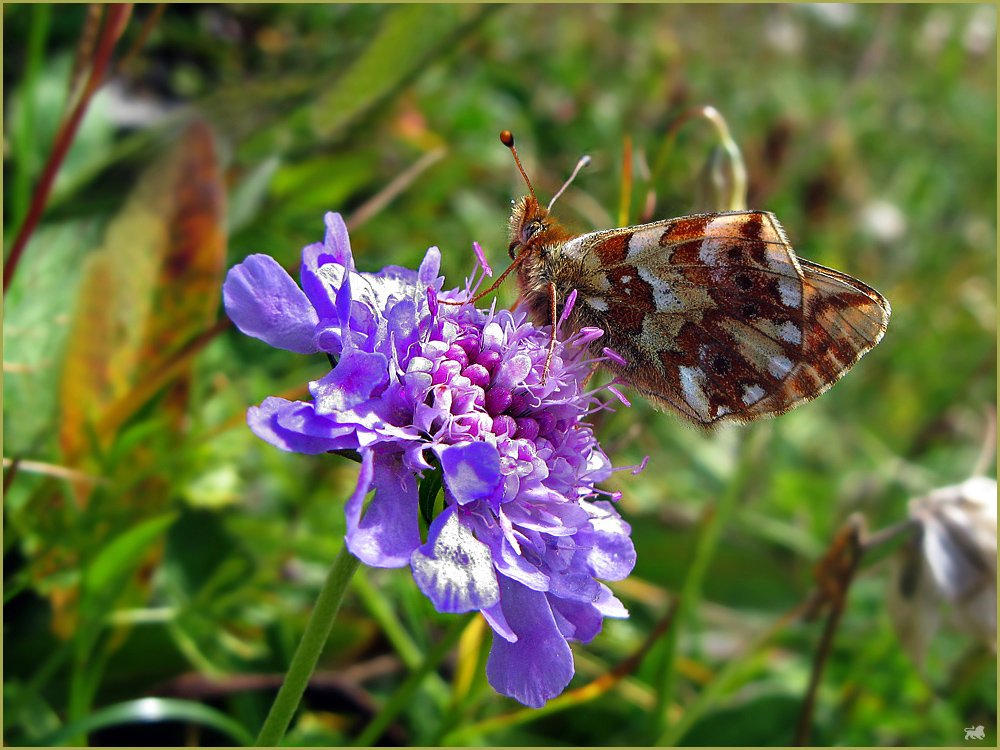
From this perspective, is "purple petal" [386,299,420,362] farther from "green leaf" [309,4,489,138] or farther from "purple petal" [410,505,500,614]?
"green leaf" [309,4,489,138]

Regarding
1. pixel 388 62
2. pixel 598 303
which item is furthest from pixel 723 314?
pixel 388 62

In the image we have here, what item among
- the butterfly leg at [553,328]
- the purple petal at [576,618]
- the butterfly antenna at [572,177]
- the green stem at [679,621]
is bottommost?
the green stem at [679,621]

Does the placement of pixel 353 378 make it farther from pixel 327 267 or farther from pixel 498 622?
pixel 498 622

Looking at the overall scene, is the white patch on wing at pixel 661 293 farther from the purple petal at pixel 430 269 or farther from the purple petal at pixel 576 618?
the purple petal at pixel 576 618

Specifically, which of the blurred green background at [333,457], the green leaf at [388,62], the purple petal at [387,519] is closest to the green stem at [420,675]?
the blurred green background at [333,457]

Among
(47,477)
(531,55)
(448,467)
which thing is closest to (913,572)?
(448,467)

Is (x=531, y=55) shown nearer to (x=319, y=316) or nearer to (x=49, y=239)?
(x=49, y=239)

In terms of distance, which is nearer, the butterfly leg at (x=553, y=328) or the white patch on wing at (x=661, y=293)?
the butterfly leg at (x=553, y=328)

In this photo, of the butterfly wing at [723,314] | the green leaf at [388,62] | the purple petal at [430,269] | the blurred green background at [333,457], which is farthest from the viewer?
the green leaf at [388,62]
